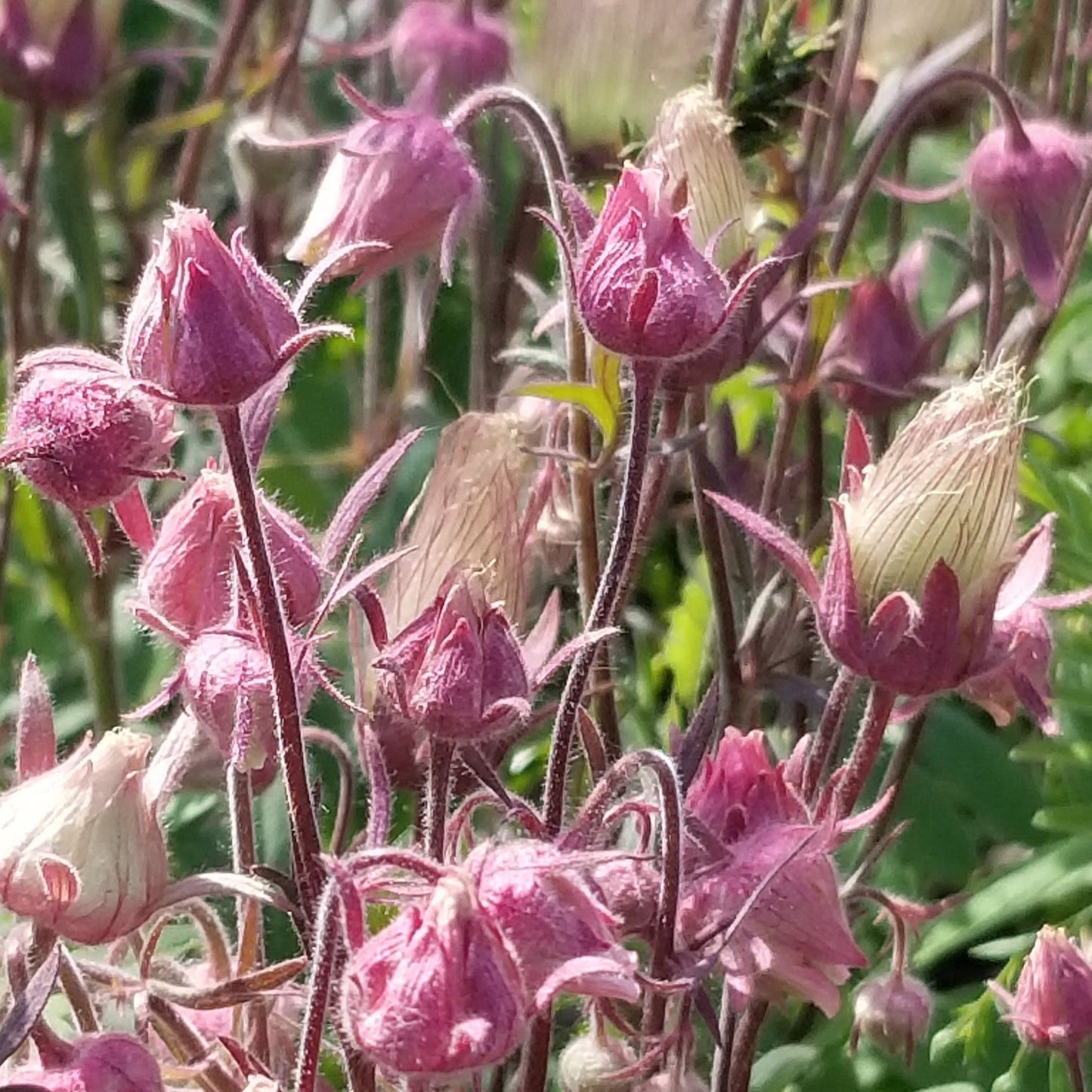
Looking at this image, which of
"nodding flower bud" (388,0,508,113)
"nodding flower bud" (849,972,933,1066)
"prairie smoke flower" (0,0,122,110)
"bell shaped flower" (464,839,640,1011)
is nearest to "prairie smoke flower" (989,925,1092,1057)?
"nodding flower bud" (849,972,933,1066)

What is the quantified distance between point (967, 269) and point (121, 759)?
111 centimetres

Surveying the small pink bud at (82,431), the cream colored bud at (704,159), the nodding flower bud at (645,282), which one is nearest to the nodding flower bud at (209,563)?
the small pink bud at (82,431)

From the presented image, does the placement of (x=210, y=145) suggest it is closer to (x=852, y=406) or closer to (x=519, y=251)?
(x=519, y=251)

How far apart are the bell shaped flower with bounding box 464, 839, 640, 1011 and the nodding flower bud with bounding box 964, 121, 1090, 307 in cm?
66

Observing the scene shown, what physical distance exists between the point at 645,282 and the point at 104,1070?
1.22ft

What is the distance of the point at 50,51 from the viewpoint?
136 cm

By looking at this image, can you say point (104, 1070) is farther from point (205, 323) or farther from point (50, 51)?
point (50, 51)

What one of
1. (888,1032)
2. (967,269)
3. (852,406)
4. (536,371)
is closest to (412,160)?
(536,371)

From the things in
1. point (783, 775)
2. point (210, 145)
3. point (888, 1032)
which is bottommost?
point (888, 1032)

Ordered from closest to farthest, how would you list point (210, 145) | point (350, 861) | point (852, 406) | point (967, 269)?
point (350, 861) → point (852, 406) → point (967, 269) → point (210, 145)

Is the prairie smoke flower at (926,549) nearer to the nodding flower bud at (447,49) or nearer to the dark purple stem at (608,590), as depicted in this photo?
the dark purple stem at (608,590)

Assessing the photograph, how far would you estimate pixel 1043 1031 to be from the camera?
84 centimetres

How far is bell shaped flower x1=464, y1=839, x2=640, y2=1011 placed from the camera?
1.93 feet

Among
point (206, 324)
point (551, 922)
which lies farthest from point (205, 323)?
point (551, 922)
